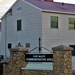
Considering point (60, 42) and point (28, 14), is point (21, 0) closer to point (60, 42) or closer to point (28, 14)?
point (28, 14)

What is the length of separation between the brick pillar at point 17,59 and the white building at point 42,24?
12.1 meters

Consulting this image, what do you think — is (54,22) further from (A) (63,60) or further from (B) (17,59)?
(A) (63,60)

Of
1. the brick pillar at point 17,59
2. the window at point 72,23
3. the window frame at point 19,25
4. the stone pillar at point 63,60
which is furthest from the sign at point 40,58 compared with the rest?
the window frame at point 19,25

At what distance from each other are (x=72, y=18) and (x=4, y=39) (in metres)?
9.43

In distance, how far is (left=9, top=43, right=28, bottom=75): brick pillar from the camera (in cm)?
1797

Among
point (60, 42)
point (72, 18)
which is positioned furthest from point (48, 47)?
point (72, 18)

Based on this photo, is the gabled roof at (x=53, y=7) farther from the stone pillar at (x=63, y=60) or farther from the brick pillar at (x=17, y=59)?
the stone pillar at (x=63, y=60)

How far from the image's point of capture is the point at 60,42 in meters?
31.4

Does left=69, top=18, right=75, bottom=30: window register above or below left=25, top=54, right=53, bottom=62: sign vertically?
above

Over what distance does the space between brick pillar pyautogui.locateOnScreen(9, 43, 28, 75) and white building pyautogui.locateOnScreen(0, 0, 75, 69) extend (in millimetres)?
12063

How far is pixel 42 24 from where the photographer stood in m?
30.4

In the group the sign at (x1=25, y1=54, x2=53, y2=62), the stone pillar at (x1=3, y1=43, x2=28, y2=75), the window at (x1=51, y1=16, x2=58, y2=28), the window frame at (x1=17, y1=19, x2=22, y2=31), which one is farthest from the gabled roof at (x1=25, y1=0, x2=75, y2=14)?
the sign at (x1=25, y1=54, x2=53, y2=62)

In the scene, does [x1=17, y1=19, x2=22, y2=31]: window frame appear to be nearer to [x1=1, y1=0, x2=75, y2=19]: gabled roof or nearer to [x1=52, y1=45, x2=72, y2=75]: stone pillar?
[x1=1, y1=0, x2=75, y2=19]: gabled roof

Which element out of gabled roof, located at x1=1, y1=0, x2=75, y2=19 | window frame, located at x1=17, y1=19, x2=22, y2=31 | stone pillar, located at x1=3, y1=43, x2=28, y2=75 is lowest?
stone pillar, located at x1=3, y1=43, x2=28, y2=75
